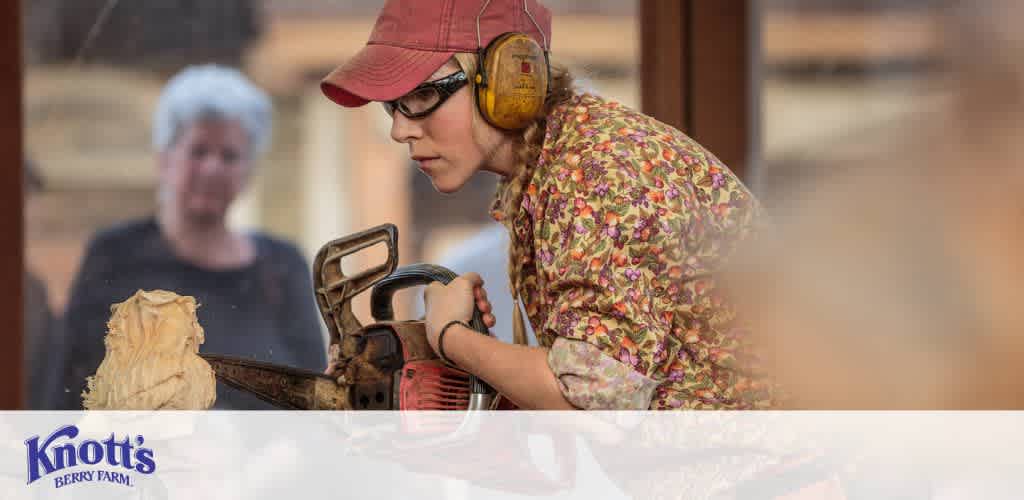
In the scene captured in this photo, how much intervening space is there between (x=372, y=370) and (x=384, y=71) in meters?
0.46

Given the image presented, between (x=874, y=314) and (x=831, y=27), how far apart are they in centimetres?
169

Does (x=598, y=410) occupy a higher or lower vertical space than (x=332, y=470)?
higher

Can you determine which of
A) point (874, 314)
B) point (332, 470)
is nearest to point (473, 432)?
point (332, 470)

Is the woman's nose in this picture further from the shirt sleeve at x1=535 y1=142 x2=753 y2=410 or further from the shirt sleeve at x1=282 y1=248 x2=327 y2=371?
the shirt sleeve at x1=282 y1=248 x2=327 y2=371

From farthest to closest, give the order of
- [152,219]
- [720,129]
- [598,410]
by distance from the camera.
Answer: [152,219]
[720,129]
[598,410]

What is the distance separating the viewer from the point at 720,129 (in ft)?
11.6

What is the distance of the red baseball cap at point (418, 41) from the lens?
1.83m

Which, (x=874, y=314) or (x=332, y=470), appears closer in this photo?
(x=332, y=470)

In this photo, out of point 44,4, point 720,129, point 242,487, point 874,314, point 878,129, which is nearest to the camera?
point 242,487

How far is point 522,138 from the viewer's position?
1895mm

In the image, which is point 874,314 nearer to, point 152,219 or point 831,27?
point 831,27

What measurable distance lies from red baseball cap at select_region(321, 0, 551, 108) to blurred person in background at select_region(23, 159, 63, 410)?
2283 millimetres

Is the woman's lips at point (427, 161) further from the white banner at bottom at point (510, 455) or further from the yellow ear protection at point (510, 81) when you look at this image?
the white banner at bottom at point (510, 455)

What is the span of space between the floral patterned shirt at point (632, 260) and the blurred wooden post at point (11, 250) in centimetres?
185
